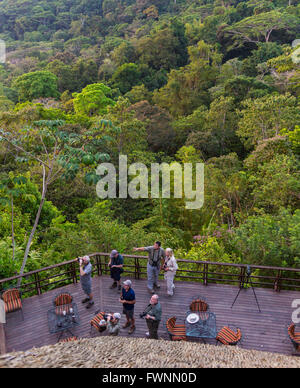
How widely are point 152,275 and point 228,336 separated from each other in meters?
2.28

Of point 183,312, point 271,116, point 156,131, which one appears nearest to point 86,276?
point 183,312

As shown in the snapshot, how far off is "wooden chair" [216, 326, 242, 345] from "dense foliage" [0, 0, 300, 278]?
3448 mm

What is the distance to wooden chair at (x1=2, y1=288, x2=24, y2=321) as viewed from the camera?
706 cm

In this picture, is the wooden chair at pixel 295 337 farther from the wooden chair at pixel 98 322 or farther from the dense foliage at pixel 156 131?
the wooden chair at pixel 98 322

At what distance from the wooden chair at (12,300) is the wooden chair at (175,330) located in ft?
11.7

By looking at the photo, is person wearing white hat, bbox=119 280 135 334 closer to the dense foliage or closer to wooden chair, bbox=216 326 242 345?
wooden chair, bbox=216 326 242 345

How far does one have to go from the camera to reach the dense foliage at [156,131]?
9.68 m

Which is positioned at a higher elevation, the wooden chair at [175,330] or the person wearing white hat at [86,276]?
the person wearing white hat at [86,276]

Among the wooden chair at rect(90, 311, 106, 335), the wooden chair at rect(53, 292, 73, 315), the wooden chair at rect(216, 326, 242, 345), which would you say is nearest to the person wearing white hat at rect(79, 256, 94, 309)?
the wooden chair at rect(53, 292, 73, 315)

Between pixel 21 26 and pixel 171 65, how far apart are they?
3963 cm

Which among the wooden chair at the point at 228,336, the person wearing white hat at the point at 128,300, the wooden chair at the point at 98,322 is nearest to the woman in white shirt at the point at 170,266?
the person wearing white hat at the point at 128,300

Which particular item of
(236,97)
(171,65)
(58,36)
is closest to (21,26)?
(58,36)

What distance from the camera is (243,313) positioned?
275 inches
